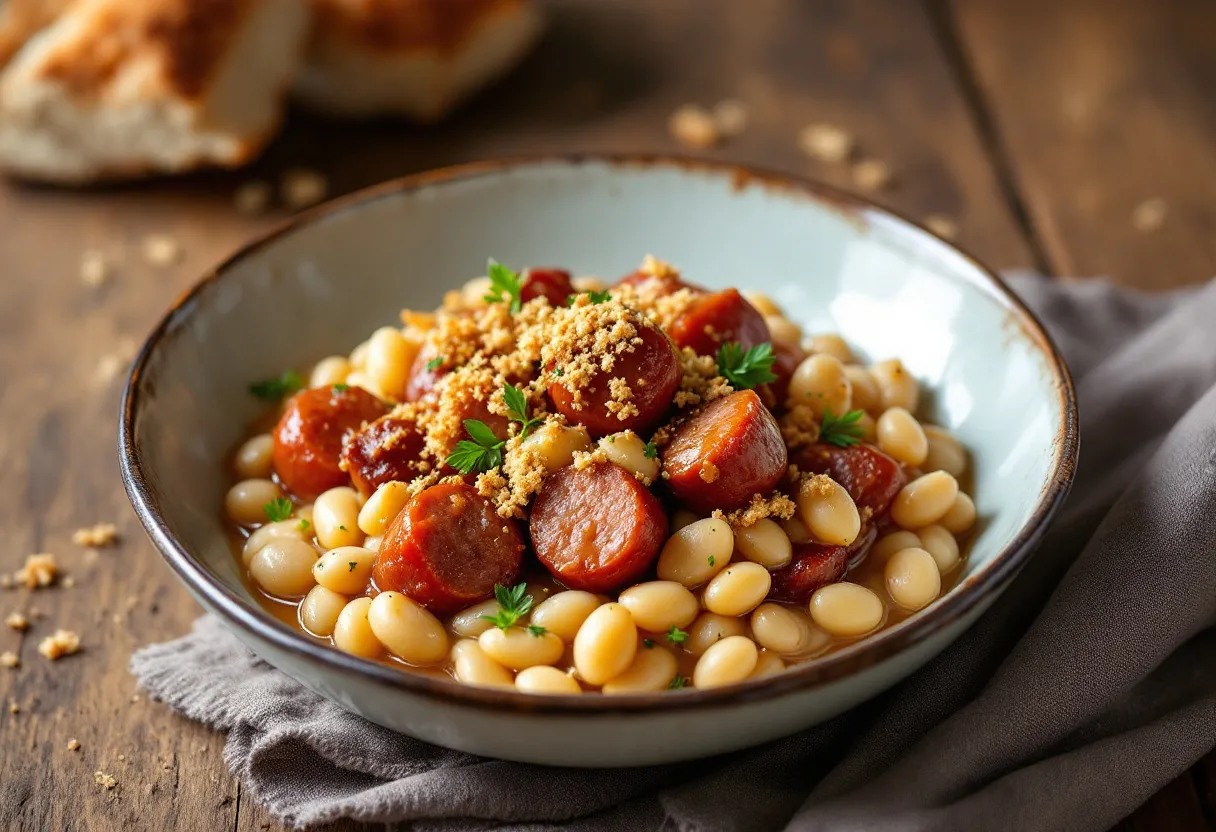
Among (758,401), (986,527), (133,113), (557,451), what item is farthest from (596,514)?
(133,113)

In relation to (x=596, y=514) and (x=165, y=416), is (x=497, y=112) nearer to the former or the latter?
(x=165, y=416)

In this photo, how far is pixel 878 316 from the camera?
2855 millimetres

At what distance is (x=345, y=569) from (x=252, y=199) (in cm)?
199

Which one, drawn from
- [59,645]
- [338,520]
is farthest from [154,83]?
[338,520]

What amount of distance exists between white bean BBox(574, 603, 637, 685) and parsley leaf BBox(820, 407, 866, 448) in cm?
60

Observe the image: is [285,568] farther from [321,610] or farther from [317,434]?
[317,434]

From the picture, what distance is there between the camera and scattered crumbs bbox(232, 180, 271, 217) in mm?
3828

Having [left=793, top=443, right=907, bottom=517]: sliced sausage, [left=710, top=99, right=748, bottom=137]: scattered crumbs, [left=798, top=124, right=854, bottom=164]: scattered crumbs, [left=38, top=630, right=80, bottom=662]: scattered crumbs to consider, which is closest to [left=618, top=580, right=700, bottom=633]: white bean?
[left=793, top=443, right=907, bottom=517]: sliced sausage

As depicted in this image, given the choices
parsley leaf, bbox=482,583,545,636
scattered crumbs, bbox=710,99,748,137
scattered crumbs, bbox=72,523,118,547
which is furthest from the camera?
scattered crumbs, bbox=710,99,748,137

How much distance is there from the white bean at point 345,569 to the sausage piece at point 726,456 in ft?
1.83

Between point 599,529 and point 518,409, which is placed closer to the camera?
point 599,529

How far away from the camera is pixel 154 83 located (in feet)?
11.7

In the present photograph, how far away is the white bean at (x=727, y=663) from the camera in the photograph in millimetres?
1957

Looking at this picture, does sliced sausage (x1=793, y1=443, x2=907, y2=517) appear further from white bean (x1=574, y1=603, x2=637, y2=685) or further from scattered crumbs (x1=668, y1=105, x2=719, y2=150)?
scattered crumbs (x1=668, y1=105, x2=719, y2=150)
